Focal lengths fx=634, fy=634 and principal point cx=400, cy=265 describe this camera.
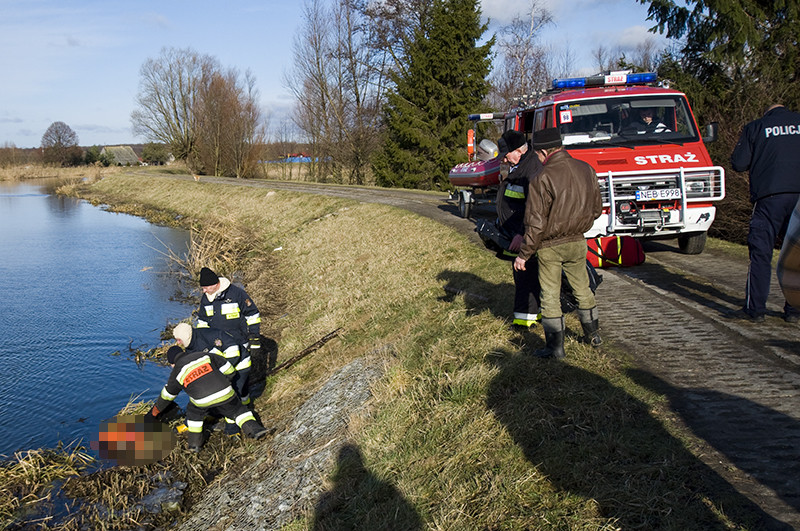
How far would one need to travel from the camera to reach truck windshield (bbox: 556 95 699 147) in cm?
954

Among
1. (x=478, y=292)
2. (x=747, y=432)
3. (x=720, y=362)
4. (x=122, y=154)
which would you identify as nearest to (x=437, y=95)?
(x=478, y=292)

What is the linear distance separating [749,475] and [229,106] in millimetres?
46798

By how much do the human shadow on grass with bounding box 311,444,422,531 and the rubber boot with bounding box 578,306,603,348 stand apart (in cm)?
221

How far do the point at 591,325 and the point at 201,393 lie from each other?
395 cm

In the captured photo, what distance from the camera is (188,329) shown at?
6.75 m

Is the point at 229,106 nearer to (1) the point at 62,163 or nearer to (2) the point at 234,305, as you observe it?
(2) the point at 234,305

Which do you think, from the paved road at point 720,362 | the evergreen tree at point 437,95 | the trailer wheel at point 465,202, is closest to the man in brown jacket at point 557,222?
the paved road at point 720,362

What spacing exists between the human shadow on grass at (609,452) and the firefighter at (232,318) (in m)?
3.32

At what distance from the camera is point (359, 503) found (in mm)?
4777

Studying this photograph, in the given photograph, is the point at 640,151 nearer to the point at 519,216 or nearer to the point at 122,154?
the point at 519,216

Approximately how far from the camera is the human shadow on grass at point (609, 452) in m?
3.40

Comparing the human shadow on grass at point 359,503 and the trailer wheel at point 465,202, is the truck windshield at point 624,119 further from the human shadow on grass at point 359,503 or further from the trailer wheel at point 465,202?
the human shadow on grass at point 359,503

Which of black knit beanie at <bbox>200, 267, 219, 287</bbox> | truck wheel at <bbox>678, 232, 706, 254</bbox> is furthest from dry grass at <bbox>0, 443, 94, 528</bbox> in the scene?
truck wheel at <bbox>678, 232, 706, 254</bbox>

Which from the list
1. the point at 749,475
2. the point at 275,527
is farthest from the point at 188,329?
the point at 749,475
